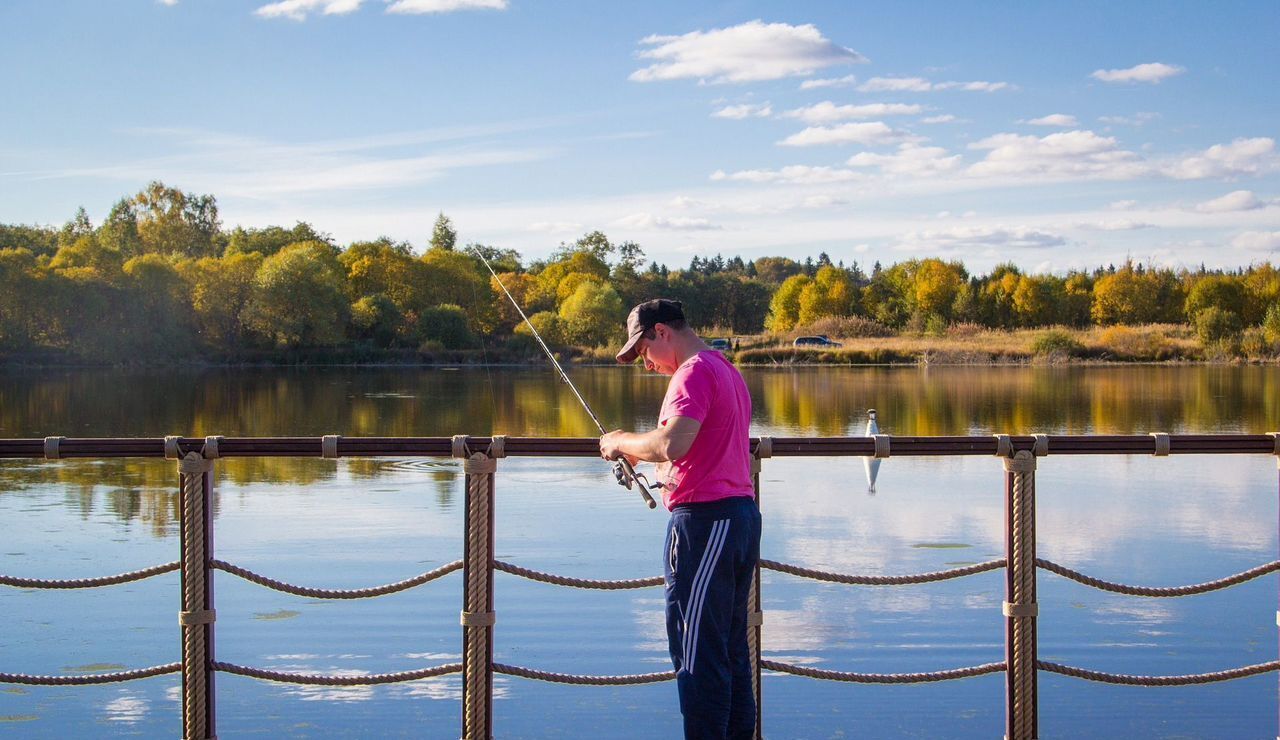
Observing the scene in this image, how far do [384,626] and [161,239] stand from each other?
79.1 m

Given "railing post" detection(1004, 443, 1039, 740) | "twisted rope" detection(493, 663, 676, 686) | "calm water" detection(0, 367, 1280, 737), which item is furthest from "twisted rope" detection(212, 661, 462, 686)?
"railing post" detection(1004, 443, 1039, 740)

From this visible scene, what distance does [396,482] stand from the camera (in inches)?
527

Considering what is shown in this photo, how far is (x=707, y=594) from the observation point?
322cm

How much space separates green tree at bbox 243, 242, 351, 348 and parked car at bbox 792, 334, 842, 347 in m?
19.8

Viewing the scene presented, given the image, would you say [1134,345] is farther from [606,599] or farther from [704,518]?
[704,518]

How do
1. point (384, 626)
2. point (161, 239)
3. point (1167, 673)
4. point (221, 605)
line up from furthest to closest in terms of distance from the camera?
1. point (161, 239)
2. point (221, 605)
3. point (384, 626)
4. point (1167, 673)

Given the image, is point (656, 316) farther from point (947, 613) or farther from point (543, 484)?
point (543, 484)

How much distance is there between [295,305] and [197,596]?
54.7 meters

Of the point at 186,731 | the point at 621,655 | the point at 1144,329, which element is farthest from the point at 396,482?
the point at 1144,329

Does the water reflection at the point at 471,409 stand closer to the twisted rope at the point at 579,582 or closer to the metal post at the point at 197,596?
the metal post at the point at 197,596

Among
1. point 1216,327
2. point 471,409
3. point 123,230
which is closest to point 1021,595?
point 471,409

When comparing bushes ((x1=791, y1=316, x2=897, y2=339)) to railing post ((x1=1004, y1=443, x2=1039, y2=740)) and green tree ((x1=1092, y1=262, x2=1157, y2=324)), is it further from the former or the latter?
railing post ((x1=1004, y1=443, x2=1039, y2=740))

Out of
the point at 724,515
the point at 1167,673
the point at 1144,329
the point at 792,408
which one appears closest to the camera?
the point at 724,515

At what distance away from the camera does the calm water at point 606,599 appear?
211 inches
